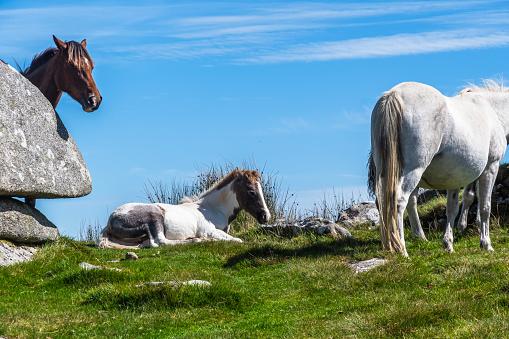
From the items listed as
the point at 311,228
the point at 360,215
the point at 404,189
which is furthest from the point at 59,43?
the point at 360,215

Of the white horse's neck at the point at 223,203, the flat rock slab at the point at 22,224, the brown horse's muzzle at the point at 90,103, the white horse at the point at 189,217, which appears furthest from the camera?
the white horse's neck at the point at 223,203

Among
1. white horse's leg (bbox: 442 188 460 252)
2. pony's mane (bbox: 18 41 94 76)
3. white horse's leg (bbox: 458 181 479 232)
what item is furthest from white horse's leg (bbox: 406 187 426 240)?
pony's mane (bbox: 18 41 94 76)

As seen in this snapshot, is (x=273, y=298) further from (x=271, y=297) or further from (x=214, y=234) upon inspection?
(x=214, y=234)

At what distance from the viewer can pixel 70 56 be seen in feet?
40.2

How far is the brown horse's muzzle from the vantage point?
12.1m

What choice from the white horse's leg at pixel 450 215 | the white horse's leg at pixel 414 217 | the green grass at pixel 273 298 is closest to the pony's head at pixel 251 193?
the white horse's leg at pixel 414 217

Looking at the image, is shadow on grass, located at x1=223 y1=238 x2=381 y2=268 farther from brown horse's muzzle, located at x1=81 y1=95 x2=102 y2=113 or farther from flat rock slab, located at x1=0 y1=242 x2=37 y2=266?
brown horse's muzzle, located at x1=81 y1=95 x2=102 y2=113

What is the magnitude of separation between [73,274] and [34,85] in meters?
4.92

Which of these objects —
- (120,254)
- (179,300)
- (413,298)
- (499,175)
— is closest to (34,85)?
(120,254)

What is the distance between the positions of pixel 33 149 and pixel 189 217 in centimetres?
471

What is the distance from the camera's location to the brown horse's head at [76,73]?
39.9ft

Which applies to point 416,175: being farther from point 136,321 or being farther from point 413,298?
point 136,321

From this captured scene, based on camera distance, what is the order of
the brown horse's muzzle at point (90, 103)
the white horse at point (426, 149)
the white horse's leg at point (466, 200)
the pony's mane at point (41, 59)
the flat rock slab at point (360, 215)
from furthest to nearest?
the flat rock slab at point (360, 215), the pony's mane at point (41, 59), the brown horse's muzzle at point (90, 103), the white horse's leg at point (466, 200), the white horse at point (426, 149)

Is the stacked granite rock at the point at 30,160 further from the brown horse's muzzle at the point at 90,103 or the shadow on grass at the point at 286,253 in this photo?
the shadow on grass at the point at 286,253
